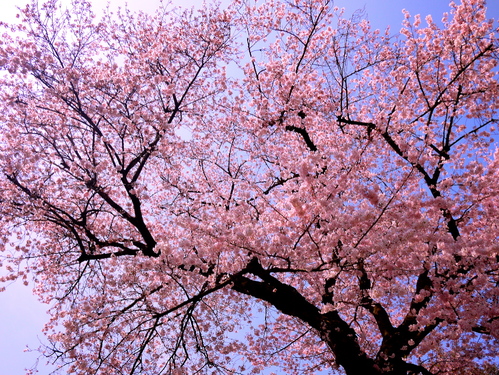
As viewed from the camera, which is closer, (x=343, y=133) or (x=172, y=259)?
(x=172, y=259)

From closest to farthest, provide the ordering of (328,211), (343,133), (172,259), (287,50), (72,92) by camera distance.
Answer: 1. (328,211)
2. (172,259)
3. (72,92)
4. (343,133)
5. (287,50)

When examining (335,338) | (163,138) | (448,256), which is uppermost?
(163,138)

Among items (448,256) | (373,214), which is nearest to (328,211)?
(373,214)

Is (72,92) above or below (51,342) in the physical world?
above

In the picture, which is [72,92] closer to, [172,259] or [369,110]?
[172,259]

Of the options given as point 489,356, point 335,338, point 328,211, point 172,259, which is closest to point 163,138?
point 172,259

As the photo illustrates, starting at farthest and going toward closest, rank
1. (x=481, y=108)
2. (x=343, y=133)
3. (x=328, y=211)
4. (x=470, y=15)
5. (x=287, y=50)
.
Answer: (x=287, y=50) → (x=343, y=133) → (x=481, y=108) → (x=470, y=15) → (x=328, y=211)

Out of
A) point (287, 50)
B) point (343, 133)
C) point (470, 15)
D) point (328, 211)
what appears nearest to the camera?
point (328, 211)

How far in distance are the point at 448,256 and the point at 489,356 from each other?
472 centimetres

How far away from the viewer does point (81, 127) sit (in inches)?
320

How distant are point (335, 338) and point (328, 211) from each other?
2534 millimetres

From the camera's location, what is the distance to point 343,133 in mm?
9719

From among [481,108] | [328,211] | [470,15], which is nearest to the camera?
[328,211]

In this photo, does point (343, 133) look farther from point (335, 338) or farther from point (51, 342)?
point (51, 342)
